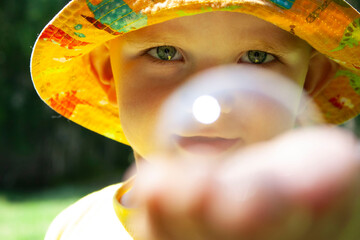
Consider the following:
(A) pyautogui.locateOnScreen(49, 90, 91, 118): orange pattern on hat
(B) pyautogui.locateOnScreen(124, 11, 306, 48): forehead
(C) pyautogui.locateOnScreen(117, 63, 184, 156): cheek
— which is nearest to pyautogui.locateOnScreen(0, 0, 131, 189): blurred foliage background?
(A) pyautogui.locateOnScreen(49, 90, 91, 118): orange pattern on hat

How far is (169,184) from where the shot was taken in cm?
35

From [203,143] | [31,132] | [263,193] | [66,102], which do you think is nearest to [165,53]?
[203,143]

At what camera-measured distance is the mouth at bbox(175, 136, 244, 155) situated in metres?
0.83

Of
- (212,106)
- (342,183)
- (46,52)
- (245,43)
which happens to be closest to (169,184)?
(342,183)

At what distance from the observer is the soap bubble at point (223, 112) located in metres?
0.81

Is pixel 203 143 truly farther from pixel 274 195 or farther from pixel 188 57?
pixel 274 195

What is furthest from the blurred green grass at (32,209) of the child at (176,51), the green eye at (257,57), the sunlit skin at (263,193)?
the sunlit skin at (263,193)

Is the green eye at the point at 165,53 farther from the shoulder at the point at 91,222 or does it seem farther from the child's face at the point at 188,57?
the shoulder at the point at 91,222

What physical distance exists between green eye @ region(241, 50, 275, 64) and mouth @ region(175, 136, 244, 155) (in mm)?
167

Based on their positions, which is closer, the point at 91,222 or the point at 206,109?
the point at 206,109

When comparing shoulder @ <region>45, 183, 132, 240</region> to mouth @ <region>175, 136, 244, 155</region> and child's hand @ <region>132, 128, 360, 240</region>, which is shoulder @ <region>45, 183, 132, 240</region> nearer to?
mouth @ <region>175, 136, 244, 155</region>

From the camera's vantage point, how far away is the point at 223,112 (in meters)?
0.80

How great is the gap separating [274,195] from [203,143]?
570 millimetres

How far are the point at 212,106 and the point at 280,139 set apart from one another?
1.61 feet
